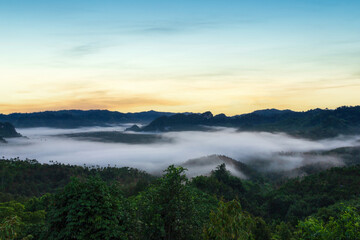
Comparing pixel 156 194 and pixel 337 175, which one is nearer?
pixel 156 194

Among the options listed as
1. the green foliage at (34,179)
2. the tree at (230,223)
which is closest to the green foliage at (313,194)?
the green foliage at (34,179)

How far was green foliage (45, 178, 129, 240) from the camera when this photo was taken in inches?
816

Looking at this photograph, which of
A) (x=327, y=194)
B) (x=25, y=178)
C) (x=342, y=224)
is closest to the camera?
(x=342, y=224)

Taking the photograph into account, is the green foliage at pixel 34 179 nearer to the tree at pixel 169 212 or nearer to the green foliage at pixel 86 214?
the green foliage at pixel 86 214

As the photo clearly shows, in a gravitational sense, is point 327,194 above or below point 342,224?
below

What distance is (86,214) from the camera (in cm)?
2159

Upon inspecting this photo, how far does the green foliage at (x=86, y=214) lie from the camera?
20734 mm

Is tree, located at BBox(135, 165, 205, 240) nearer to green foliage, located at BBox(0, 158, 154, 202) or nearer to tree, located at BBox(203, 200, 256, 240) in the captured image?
tree, located at BBox(203, 200, 256, 240)

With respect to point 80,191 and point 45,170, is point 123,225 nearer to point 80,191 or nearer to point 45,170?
point 80,191

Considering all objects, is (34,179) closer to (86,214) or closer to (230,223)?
(86,214)

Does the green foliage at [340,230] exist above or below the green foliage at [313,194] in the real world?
above

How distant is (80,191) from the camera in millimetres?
22266

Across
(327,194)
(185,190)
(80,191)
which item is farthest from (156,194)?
(327,194)

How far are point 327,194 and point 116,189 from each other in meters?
128
